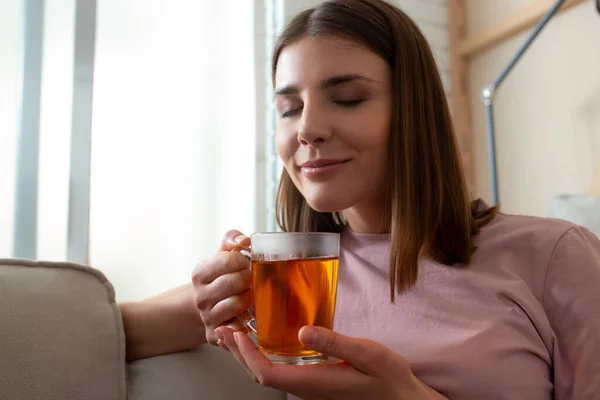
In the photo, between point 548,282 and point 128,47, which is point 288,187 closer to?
point 548,282

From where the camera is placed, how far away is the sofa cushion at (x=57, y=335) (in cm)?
67

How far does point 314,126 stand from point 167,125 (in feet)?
3.64

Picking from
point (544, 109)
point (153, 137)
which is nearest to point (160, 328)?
point (153, 137)

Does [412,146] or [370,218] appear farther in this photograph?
[370,218]

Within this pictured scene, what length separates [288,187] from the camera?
1086 millimetres

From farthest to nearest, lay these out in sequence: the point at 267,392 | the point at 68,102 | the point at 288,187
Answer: the point at 68,102, the point at 288,187, the point at 267,392

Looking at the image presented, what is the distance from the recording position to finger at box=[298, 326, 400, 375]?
498mm

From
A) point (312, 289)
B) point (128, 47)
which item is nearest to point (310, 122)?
point (312, 289)

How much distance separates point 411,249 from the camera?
2.54ft

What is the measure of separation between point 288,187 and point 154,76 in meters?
0.92

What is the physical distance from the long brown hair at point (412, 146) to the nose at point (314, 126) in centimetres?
12

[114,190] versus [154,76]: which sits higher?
[154,76]

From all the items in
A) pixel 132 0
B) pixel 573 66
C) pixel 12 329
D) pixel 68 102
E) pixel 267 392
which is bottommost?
pixel 267 392

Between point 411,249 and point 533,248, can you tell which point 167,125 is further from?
point 533,248
